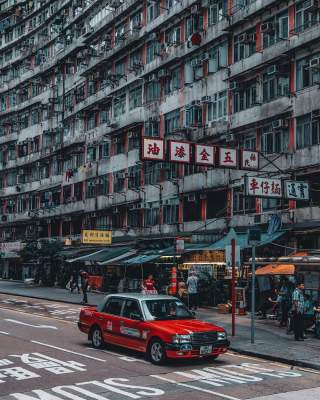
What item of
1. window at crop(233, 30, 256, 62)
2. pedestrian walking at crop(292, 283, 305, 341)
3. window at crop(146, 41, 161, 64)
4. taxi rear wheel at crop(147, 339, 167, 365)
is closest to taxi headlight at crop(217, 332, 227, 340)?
taxi rear wheel at crop(147, 339, 167, 365)

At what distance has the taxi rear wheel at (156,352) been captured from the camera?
1502cm

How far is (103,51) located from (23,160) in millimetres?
18442

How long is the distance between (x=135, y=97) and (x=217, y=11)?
34.5 feet

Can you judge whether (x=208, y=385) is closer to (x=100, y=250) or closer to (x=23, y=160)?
(x=100, y=250)

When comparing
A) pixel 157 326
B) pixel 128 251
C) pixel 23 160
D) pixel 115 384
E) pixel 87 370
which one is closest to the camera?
pixel 115 384

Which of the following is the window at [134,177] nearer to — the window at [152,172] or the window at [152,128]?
the window at [152,172]

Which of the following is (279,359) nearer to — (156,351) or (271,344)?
(271,344)

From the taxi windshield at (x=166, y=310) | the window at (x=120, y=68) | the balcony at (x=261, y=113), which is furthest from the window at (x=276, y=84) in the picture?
the taxi windshield at (x=166, y=310)

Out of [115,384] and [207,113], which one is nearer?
[115,384]

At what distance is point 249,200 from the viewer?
35156 millimetres

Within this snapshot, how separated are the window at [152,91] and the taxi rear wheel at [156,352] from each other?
3103cm

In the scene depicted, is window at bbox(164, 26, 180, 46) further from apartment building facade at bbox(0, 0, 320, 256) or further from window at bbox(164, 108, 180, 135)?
window at bbox(164, 108, 180, 135)

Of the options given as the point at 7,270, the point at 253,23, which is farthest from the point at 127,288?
the point at 7,270

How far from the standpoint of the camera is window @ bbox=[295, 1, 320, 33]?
31.5m
